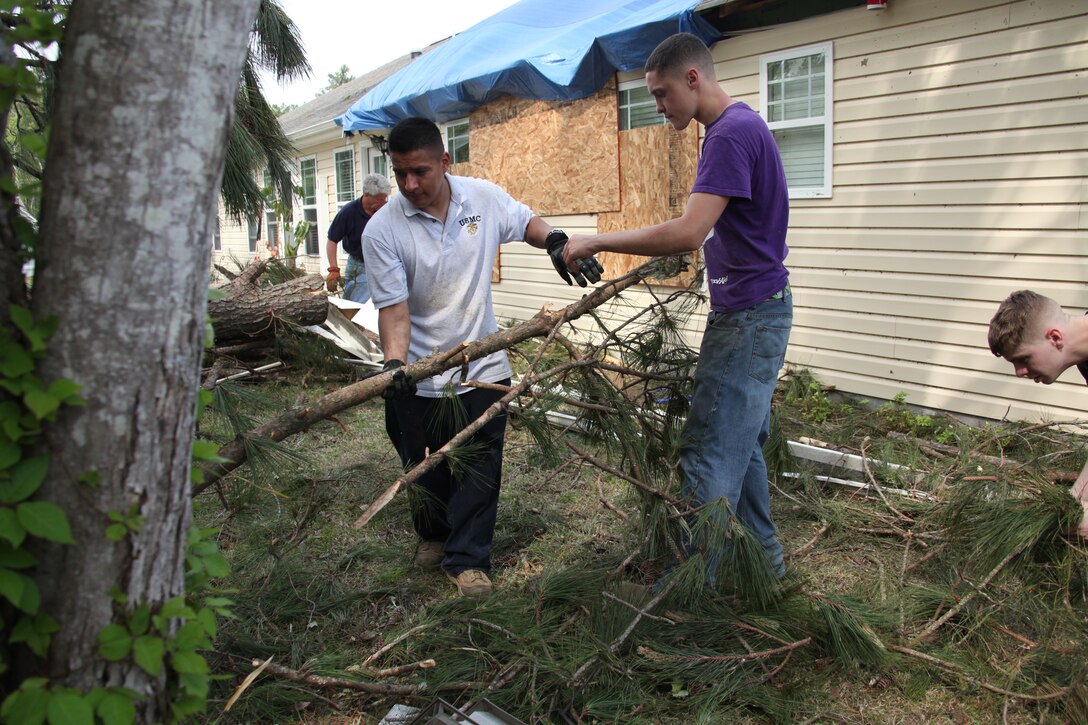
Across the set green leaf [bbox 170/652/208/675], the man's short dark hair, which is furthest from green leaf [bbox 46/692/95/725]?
the man's short dark hair

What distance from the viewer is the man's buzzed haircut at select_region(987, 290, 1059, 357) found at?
2539 millimetres

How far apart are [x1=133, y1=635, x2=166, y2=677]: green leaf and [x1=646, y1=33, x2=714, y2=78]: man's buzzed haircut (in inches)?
90.4

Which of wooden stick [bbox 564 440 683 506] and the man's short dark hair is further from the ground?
the man's short dark hair

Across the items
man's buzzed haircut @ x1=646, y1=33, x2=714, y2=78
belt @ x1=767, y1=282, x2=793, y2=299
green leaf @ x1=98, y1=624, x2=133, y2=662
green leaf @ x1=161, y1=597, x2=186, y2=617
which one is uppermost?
man's buzzed haircut @ x1=646, y1=33, x2=714, y2=78

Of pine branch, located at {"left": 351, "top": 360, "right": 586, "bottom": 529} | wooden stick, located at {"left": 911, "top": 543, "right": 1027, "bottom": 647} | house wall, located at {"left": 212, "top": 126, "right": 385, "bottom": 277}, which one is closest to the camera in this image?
pine branch, located at {"left": 351, "top": 360, "right": 586, "bottom": 529}

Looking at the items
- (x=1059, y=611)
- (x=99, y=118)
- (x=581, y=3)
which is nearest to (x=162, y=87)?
(x=99, y=118)

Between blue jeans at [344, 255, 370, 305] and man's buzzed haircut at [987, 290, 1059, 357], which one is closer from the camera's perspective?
man's buzzed haircut at [987, 290, 1059, 357]

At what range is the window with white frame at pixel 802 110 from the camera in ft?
20.0

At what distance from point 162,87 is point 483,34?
974 cm

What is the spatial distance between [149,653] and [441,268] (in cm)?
217

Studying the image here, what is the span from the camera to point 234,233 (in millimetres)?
21094

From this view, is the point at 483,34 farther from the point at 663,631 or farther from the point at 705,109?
the point at 663,631

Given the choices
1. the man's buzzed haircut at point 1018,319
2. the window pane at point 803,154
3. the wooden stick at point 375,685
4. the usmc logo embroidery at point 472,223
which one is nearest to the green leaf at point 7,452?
the wooden stick at point 375,685

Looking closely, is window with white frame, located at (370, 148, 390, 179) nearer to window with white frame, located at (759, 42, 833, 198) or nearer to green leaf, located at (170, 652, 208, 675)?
window with white frame, located at (759, 42, 833, 198)
